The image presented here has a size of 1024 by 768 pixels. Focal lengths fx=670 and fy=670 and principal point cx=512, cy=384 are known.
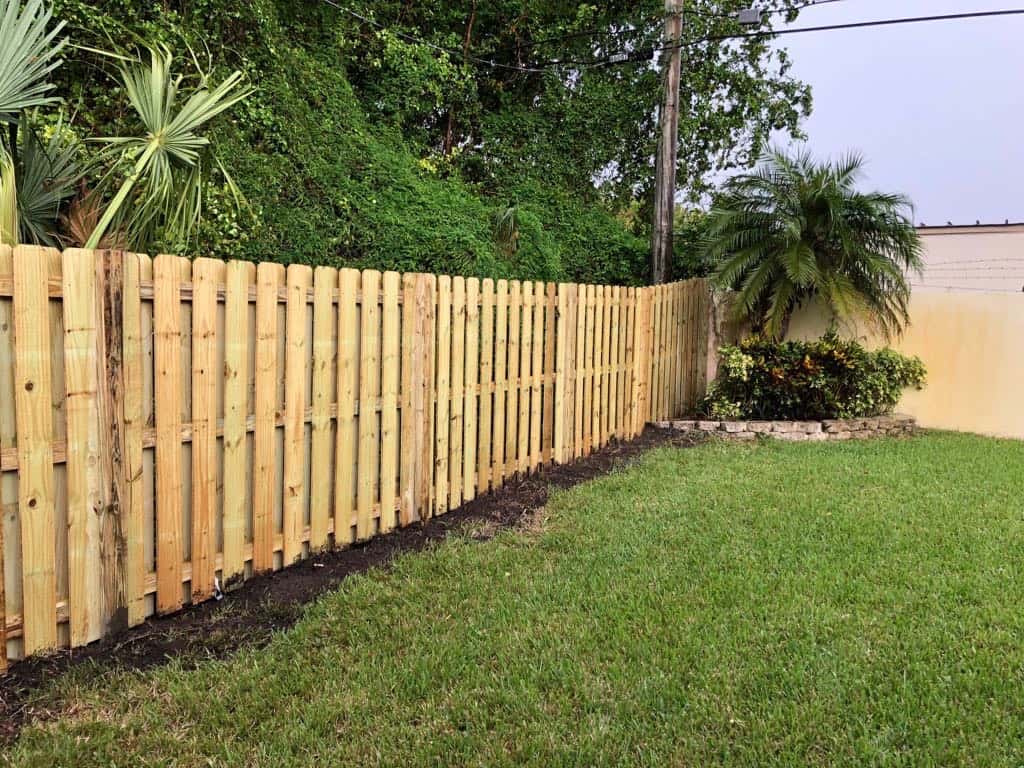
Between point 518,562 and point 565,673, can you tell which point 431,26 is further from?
point 565,673

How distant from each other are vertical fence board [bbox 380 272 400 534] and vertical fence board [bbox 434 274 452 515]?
0.41 metres

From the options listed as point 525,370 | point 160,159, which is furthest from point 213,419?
point 525,370

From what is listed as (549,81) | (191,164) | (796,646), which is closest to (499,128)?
(549,81)

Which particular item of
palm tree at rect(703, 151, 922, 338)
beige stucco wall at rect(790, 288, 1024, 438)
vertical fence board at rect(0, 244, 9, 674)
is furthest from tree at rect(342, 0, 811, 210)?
vertical fence board at rect(0, 244, 9, 674)

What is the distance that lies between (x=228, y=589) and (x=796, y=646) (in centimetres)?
252

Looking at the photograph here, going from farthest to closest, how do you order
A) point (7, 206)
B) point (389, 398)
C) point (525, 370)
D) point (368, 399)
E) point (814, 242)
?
1. point (814, 242)
2. point (525, 370)
3. point (389, 398)
4. point (368, 399)
5. point (7, 206)

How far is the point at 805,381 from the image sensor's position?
7734 mm

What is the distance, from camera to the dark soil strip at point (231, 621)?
2.36 metres

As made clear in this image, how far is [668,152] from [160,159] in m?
6.74

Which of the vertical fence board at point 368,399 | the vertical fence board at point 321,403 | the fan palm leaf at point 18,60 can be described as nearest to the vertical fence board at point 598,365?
the vertical fence board at point 368,399

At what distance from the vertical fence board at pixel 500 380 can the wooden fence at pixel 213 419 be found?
17 mm

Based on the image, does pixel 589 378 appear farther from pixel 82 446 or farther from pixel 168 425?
pixel 82 446

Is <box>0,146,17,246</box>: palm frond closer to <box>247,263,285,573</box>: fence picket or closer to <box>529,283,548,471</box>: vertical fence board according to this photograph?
<box>247,263,285,573</box>: fence picket

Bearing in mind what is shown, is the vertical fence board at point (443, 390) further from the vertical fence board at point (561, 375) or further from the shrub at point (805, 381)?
the shrub at point (805, 381)
